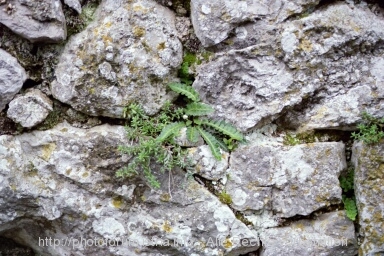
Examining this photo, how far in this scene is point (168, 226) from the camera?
10.7 feet

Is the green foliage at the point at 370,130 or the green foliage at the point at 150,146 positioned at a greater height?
the green foliage at the point at 370,130

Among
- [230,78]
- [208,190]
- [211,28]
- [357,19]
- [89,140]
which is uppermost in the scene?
[357,19]

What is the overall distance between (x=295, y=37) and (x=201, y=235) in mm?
1674

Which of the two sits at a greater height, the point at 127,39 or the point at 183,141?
the point at 127,39

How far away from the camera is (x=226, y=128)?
3295 millimetres

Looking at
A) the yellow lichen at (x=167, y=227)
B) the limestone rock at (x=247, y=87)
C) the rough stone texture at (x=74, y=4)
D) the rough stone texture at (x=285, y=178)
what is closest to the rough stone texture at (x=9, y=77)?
the rough stone texture at (x=74, y=4)

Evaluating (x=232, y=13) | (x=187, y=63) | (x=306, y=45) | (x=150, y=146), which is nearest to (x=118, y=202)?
(x=150, y=146)

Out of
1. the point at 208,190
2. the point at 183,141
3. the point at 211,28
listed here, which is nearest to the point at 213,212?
the point at 208,190

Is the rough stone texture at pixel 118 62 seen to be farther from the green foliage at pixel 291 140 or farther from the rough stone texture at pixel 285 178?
the green foliage at pixel 291 140

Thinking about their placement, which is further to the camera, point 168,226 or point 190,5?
point 190,5

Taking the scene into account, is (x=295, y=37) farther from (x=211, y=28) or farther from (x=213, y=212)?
(x=213, y=212)

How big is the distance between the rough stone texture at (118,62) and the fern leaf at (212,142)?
403 mm

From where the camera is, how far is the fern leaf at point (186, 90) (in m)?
3.28

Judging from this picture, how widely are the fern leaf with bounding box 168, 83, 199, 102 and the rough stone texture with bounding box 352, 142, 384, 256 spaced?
1.31 metres
